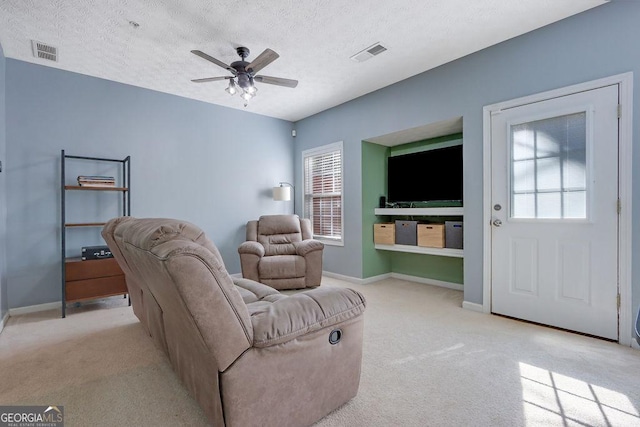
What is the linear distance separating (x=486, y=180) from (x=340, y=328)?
2430 mm

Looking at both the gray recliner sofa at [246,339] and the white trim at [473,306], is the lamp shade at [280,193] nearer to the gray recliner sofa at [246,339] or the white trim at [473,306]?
the white trim at [473,306]

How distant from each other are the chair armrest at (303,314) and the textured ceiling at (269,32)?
7.39 ft

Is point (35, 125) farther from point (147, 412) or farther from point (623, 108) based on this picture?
point (623, 108)

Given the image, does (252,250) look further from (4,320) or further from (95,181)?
(4,320)

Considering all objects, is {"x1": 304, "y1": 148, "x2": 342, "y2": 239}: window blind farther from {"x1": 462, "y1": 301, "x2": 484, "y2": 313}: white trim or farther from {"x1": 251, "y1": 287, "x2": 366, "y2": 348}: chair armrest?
{"x1": 251, "y1": 287, "x2": 366, "y2": 348}: chair armrest

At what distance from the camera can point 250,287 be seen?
7.28 feet

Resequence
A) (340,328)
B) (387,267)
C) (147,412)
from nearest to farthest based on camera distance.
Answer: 1. (340,328)
2. (147,412)
3. (387,267)

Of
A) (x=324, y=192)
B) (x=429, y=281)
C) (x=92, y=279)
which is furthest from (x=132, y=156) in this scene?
(x=429, y=281)

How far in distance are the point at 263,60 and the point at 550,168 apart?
2709mm

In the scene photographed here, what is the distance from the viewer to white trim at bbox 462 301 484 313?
3115mm

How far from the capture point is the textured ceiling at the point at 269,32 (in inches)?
94.5

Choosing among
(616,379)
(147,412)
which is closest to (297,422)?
(147,412)

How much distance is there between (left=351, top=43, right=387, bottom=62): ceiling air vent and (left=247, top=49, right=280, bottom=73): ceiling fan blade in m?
1.03

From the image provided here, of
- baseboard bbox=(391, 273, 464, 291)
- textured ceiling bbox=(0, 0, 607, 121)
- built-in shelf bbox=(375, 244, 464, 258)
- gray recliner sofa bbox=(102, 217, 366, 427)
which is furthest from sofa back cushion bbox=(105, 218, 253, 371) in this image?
baseboard bbox=(391, 273, 464, 291)
